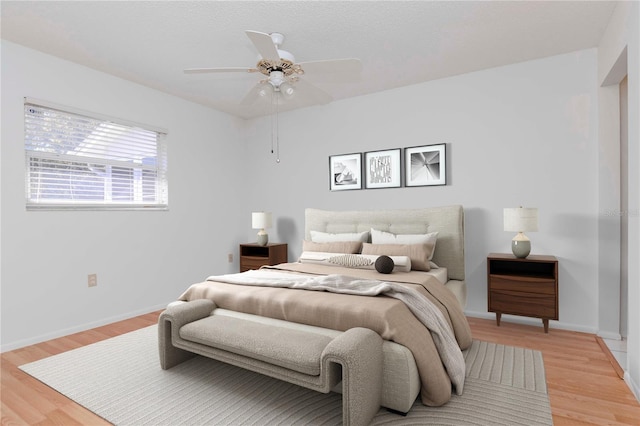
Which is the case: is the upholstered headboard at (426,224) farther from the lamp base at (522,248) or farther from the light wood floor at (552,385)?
the light wood floor at (552,385)

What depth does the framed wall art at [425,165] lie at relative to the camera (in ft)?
12.5

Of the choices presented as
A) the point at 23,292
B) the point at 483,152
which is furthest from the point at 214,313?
the point at 483,152

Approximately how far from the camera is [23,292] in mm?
3014

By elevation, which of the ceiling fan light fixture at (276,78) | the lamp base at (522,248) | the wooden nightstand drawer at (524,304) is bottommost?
the wooden nightstand drawer at (524,304)

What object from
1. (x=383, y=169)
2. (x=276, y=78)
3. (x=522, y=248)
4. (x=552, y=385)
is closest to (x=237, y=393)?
(x=552, y=385)

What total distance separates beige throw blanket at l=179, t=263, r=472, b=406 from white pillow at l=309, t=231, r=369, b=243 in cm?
86

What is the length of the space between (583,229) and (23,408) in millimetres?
4404

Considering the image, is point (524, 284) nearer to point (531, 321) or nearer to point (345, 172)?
point (531, 321)

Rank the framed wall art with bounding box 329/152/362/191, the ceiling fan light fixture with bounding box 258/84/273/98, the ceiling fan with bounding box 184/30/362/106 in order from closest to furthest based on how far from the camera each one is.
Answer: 1. the ceiling fan with bounding box 184/30/362/106
2. the ceiling fan light fixture with bounding box 258/84/273/98
3. the framed wall art with bounding box 329/152/362/191

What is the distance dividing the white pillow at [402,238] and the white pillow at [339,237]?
0.11 m

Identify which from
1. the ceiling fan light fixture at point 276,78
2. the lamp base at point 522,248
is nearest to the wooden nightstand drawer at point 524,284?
the lamp base at point 522,248

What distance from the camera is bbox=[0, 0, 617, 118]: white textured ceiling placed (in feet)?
8.15

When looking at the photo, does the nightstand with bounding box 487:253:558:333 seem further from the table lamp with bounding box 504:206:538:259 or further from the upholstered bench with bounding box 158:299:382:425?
the upholstered bench with bounding box 158:299:382:425

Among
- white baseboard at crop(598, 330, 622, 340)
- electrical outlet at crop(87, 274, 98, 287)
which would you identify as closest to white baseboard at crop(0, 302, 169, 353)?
electrical outlet at crop(87, 274, 98, 287)
